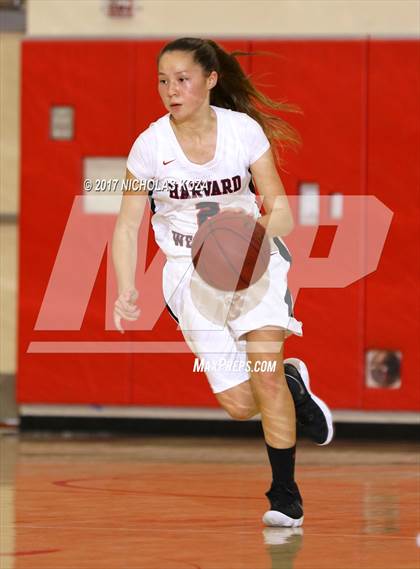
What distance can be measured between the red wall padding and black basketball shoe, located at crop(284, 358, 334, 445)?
2657mm

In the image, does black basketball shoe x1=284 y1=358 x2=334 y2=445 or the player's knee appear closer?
the player's knee

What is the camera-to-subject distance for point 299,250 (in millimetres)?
7113

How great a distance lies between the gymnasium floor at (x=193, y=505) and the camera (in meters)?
3.65

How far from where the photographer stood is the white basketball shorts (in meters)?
4.12

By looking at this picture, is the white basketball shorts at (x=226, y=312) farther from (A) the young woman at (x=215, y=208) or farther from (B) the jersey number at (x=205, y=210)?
(B) the jersey number at (x=205, y=210)

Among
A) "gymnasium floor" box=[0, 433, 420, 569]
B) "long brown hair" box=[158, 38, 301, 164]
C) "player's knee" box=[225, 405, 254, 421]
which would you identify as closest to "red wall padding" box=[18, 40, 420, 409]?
"gymnasium floor" box=[0, 433, 420, 569]

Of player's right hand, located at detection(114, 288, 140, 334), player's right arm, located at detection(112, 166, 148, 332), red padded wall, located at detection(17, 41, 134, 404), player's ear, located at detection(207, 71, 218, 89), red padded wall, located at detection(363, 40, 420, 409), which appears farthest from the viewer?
red padded wall, located at detection(17, 41, 134, 404)

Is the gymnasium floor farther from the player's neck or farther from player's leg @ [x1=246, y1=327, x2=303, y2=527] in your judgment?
the player's neck

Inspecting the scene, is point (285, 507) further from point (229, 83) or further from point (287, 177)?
point (287, 177)

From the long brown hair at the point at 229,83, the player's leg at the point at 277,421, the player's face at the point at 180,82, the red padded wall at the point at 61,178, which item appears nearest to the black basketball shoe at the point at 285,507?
the player's leg at the point at 277,421

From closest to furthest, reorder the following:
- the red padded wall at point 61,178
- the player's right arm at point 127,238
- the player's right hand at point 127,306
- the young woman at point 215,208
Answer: the player's right hand at point 127,306 → the player's right arm at point 127,238 → the young woman at point 215,208 → the red padded wall at point 61,178

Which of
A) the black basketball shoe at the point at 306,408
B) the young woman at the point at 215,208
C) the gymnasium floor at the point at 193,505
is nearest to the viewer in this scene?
the gymnasium floor at the point at 193,505

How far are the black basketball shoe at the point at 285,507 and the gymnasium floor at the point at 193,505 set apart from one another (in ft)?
0.12
